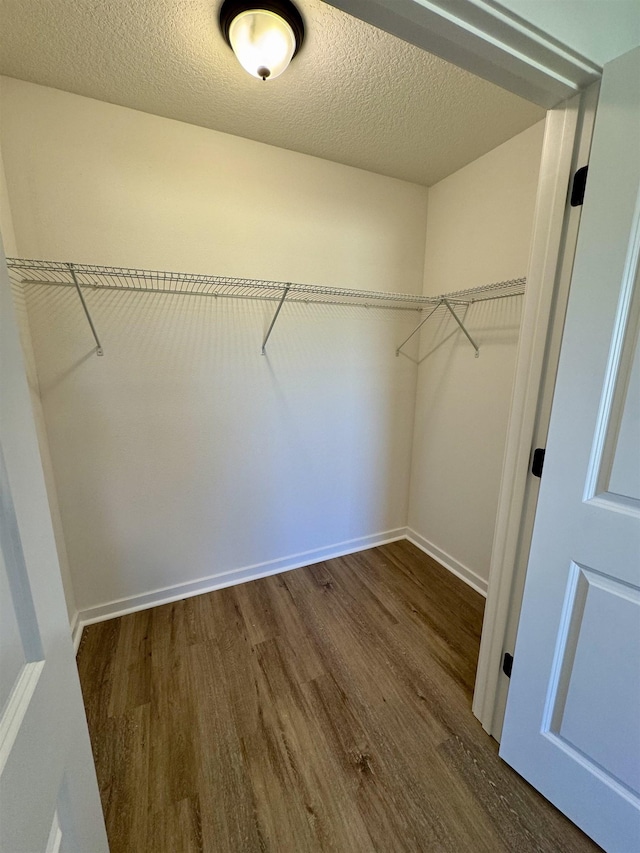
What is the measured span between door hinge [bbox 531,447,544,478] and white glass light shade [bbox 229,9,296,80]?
1549 millimetres

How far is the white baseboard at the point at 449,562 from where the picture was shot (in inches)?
83.4

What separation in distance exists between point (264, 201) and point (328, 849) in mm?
2630

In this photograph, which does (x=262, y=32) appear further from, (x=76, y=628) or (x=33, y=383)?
(x=76, y=628)

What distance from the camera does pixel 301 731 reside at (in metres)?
1.34

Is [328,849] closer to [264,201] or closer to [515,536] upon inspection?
[515,536]

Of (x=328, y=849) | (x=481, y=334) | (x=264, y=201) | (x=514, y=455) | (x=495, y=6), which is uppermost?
(x=264, y=201)

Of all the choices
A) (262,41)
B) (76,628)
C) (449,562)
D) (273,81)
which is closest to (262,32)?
(262,41)

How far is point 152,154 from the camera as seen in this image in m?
1.61

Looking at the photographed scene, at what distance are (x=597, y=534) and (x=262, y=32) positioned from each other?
5.97 feet

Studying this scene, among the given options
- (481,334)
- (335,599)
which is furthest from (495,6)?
(335,599)

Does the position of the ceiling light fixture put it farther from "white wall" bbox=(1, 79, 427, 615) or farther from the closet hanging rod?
the closet hanging rod

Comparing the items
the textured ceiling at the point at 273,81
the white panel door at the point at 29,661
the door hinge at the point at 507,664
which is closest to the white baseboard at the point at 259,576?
the door hinge at the point at 507,664

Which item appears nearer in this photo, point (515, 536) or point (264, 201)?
point (515, 536)

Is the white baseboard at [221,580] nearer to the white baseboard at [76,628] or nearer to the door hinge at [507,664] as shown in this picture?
the white baseboard at [76,628]
